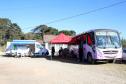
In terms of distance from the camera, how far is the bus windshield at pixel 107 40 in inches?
1045

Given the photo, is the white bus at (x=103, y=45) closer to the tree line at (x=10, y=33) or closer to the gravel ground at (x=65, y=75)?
the gravel ground at (x=65, y=75)

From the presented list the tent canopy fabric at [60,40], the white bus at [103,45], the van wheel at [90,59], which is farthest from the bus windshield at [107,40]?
the tent canopy fabric at [60,40]

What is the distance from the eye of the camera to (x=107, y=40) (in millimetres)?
26750

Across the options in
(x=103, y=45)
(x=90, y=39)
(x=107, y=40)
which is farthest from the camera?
(x=90, y=39)

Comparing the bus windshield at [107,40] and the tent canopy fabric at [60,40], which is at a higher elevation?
the tent canopy fabric at [60,40]

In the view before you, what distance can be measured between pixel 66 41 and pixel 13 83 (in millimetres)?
24030

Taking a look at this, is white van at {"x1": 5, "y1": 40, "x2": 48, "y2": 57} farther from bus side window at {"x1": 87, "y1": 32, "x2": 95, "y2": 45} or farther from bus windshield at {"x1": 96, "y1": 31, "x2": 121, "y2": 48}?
bus windshield at {"x1": 96, "y1": 31, "x2": 121, "y2": 48}

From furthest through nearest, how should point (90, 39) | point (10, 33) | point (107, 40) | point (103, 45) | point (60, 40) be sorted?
point (10, 33), point (60, 40), point (90, 39), point (107, 40), point (103, 45)

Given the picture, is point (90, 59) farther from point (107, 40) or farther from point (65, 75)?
point (65, 75)

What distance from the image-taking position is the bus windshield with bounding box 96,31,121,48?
1045 inches

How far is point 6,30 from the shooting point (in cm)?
11038

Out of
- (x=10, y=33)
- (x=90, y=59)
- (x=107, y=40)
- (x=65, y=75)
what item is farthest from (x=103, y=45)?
(x=10, y=33)

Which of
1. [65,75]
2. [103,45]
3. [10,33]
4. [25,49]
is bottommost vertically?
[65,75]

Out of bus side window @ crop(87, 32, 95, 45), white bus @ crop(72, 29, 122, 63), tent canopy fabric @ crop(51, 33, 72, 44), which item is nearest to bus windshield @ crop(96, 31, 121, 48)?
white bus @ crop(72, 29, 122, 63)
